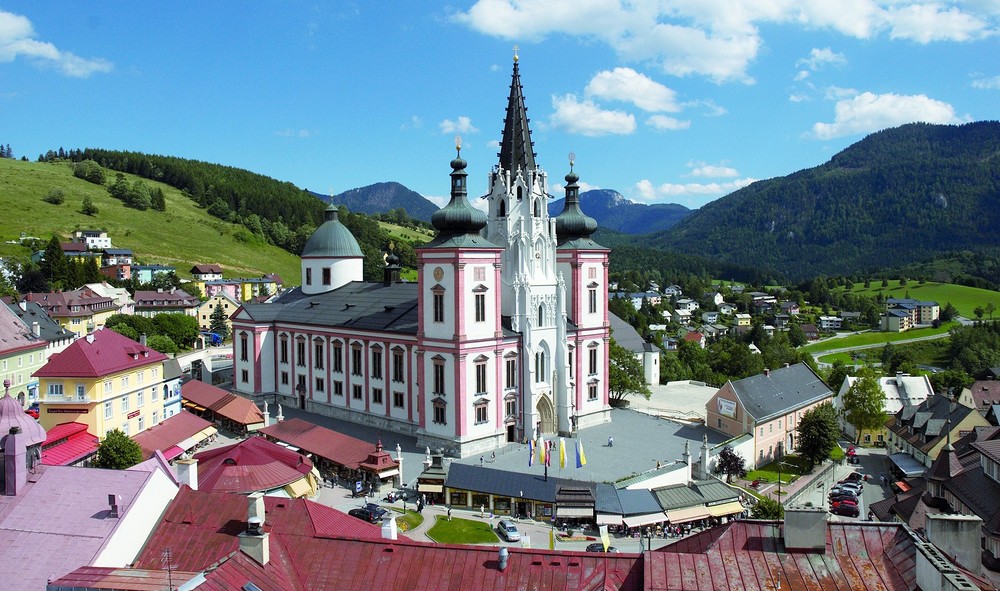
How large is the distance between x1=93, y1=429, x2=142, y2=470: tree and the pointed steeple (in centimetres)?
2721

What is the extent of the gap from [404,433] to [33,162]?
16901cm

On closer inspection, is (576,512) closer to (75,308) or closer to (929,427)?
(929,427)

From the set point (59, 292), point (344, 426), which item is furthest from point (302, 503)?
point (59, 292)

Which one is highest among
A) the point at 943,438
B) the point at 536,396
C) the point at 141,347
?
the point at 141,347

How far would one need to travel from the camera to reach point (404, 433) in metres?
47.9

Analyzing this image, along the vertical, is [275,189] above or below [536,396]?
above

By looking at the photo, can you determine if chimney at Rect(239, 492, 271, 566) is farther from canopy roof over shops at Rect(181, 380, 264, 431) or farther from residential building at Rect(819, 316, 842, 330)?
residential building at Rect(819, 316, 842, 330)

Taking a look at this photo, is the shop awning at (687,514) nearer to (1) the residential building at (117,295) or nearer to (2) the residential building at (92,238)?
(1) the residential building at (117,295)

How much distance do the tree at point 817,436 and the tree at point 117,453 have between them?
37.7 m

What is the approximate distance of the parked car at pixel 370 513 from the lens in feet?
109

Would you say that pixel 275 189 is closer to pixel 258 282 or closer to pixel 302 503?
pixel 258 282

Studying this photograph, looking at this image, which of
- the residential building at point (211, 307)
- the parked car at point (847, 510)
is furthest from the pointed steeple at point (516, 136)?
the residential building at point (211, 307)

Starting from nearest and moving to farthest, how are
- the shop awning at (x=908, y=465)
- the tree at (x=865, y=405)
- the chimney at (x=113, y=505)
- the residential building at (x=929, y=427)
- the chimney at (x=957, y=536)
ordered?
the chimney at (x=957, y=536) < the chimney at (x=113, y=505) < the shop awning at (x=908, y=465) < the residential building at (x=929, y=427) < the tree at (x=865, y=405)

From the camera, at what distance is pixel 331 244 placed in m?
62.5
